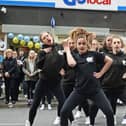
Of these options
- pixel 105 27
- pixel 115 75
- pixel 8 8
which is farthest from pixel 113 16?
pixel 115 75

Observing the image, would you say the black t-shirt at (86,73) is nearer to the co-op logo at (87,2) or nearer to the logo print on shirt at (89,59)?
the logo print on shirt at (89,59)

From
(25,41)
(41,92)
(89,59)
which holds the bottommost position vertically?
(41,92)

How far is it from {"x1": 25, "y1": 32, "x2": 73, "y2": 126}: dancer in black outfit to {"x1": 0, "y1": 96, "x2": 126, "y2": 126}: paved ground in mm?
1340

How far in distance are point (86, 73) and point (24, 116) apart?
474 cm

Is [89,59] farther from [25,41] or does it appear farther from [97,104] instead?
[25,41]

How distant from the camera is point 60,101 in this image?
29.4 ft

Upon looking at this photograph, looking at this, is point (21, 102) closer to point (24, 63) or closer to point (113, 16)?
point (24, 63)

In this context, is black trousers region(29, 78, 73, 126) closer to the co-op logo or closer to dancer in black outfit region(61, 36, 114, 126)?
dancer in black outfit region(61, 36, 114, 126)

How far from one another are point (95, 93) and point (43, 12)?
17602mm

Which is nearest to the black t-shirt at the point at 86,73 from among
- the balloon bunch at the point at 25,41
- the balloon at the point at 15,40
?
the balloon bunch at the point at 25,41

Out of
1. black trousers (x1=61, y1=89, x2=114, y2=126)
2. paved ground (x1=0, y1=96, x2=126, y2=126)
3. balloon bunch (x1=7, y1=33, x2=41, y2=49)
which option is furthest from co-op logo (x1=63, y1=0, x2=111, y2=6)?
black trousers (x1=61, y1=89, x2=114, y2=126)

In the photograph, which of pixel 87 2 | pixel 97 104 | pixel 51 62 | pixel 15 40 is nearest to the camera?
pixel 97 104

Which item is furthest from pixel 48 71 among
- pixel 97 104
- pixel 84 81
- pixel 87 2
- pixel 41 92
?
pixel 87 2

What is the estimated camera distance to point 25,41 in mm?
21484
